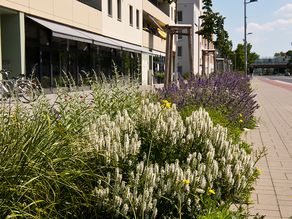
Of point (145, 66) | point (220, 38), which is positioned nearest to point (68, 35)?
point (145, 66)

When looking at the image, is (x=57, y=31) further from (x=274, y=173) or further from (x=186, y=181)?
(x=186, y=181)

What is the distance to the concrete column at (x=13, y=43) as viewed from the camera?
17.7 m

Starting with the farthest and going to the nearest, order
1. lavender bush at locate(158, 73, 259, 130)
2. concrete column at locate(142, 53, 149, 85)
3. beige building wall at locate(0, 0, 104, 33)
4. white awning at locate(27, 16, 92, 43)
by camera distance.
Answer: concrete column at locate(142, 53, 149, 85) < white awning at locate(27, 16, 92, 43) < beige building wall at locate(0, 0, 104, 33) < lavender bush at locate(158, 73, 259, 130)

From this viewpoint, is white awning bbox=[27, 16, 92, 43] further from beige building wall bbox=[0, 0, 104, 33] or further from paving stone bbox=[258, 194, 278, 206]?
paving stone bbox=[258, 194, 278, 206]

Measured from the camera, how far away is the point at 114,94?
6.08m

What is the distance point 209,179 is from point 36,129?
1.30 m

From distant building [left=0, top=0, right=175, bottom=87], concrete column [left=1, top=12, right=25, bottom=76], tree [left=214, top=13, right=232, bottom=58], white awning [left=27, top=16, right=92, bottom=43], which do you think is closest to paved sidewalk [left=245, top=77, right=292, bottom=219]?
distant building [left=0, top=0, right=175, bottom=87]

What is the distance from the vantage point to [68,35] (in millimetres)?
19469

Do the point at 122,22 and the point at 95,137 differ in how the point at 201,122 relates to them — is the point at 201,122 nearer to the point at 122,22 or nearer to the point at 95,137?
the point at 95,137

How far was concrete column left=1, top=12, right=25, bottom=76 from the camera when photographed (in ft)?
58.0

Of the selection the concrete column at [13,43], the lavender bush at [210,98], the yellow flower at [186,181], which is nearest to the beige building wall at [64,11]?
the concrete column at [13,43]

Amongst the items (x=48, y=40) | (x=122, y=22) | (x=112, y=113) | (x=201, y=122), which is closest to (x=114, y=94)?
(x=112, y=113)

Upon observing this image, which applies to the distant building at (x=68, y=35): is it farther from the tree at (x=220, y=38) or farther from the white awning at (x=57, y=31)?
the tree at (x=220, y=38)

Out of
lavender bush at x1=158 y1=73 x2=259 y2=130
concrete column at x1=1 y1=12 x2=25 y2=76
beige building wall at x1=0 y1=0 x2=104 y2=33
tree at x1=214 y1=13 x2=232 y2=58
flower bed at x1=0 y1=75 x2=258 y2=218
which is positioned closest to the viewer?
flower bed at x1=0 y1=75 x2=258 y2=218
